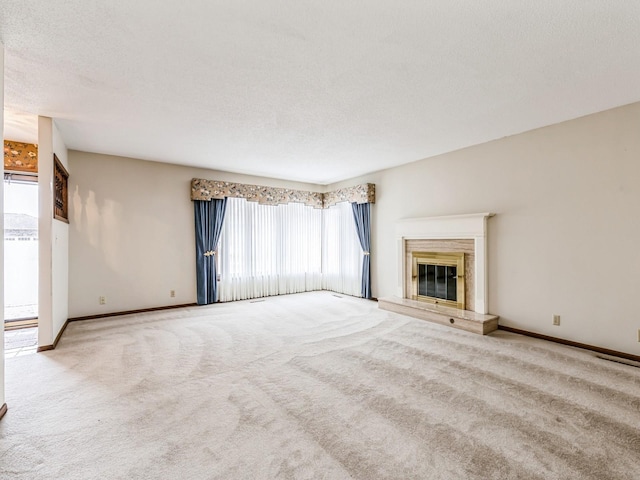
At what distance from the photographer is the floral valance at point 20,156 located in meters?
4.36

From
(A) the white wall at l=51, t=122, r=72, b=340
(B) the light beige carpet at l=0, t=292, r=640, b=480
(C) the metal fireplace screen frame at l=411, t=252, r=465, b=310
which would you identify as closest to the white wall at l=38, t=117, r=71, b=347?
(A) the white wall at l=51, t=122, r=72, b=340

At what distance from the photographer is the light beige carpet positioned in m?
1.67

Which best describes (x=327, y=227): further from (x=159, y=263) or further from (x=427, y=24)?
(x=427, y=24)

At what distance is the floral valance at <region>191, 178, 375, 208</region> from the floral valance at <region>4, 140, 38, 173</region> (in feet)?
7.21

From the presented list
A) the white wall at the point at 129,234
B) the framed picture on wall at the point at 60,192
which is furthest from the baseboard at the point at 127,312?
the framed picture on wall at the point at 60,192

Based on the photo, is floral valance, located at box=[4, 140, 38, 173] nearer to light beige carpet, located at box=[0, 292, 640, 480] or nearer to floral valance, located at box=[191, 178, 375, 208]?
floral valance, located at box=[191, 178, 375, 208]

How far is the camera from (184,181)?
5453mm

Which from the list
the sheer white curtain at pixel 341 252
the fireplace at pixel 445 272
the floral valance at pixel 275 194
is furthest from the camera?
the sheer white curtain at pixel 341 252

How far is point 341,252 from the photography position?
6.71 metres

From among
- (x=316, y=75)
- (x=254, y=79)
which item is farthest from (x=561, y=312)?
(x=254, y=79)

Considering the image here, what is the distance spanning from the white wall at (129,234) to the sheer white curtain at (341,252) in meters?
2.80

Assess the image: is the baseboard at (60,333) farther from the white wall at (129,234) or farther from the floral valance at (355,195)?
the floral valance at (355,195)

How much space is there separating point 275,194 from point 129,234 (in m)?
2.73

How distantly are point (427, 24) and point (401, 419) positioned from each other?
8.49 ft
